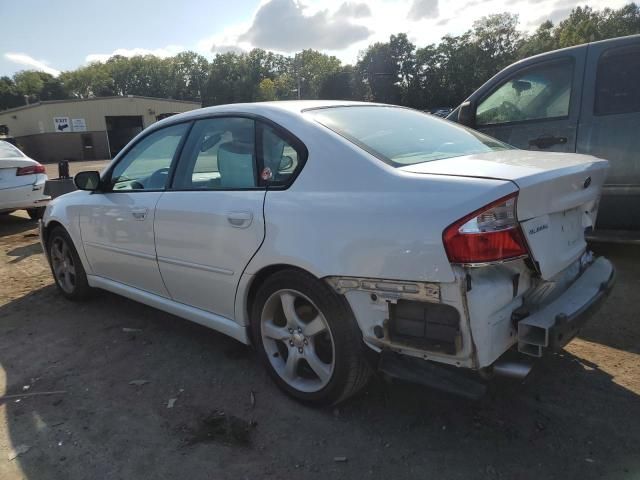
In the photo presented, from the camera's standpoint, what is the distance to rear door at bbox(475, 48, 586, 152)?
15.0ft

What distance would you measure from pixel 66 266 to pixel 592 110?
4995 mm

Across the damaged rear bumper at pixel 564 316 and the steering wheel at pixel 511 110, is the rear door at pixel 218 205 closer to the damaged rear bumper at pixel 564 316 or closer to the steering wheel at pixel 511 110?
the damaged rear bumper at pixel 564 316

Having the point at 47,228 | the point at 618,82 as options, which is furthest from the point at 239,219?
the point at 618,82

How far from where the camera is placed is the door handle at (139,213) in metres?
3.39

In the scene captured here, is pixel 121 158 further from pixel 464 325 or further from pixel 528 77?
pixel 528 77

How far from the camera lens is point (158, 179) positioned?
346 cm

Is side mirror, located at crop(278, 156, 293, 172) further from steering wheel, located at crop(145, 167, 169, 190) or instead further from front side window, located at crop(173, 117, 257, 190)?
steering wheel, located at crop(145, 167, 169, 190)

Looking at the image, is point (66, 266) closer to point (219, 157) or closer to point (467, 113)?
point (219, 157)

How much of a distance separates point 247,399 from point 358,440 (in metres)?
0.74

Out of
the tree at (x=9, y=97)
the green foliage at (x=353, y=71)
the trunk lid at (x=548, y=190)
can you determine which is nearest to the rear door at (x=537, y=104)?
the trunk lid at (x=548, y=190)

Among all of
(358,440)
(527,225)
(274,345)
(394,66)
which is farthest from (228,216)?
(394,66)

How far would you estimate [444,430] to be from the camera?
246 centimetres

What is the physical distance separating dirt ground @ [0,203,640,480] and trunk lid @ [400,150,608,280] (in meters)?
0.79

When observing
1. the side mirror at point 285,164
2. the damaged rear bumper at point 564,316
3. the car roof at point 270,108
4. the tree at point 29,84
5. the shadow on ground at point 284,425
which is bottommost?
the shadow on ground at point 284,425
